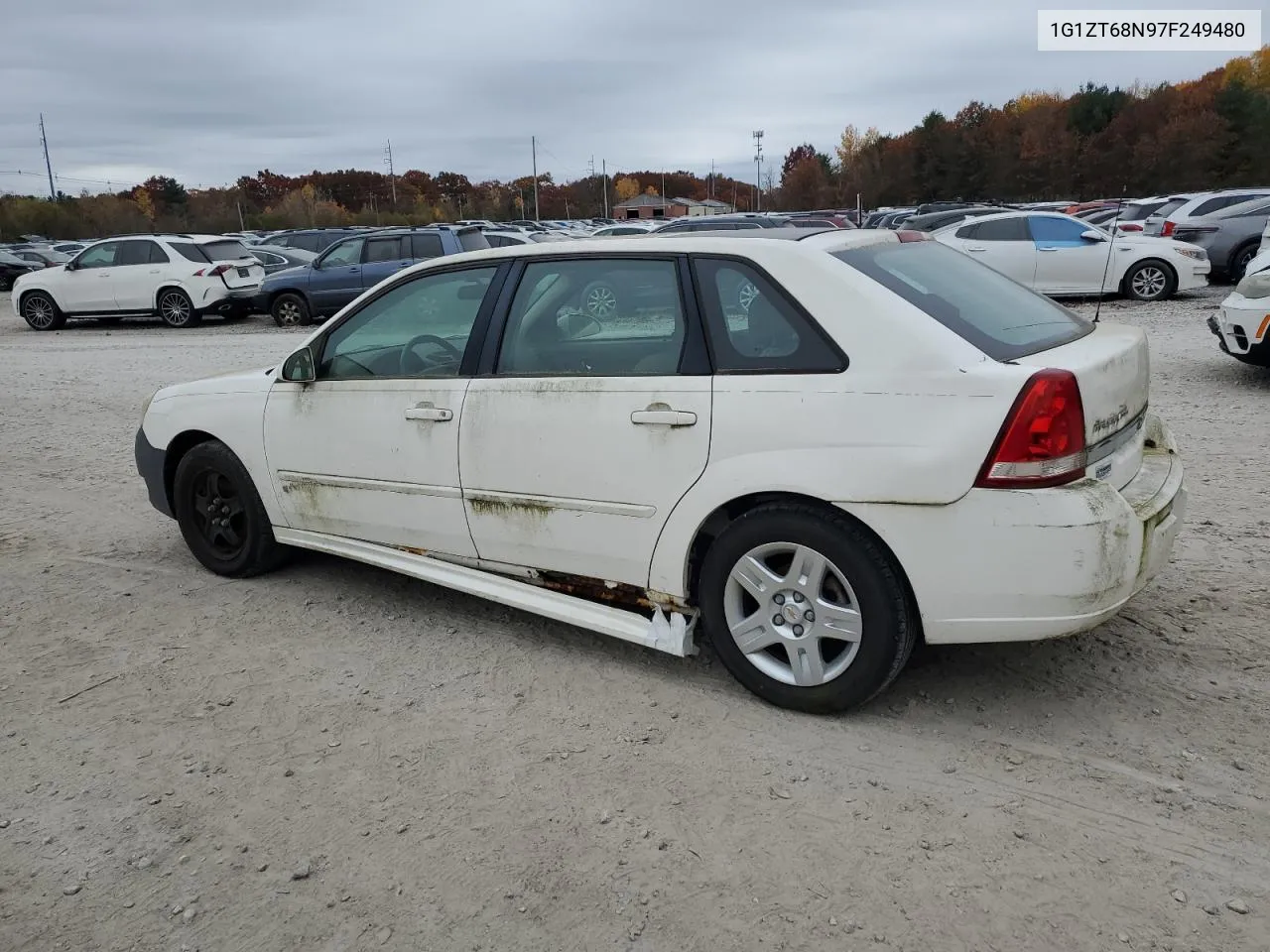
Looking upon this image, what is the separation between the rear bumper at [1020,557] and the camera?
304cm

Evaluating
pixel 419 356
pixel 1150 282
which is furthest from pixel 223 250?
pixel 419 356

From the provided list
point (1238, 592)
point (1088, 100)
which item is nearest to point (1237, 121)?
point (1088, 100)

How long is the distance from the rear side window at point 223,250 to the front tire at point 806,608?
17487 mm

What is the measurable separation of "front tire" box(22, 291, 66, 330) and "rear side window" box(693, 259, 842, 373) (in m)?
19.4

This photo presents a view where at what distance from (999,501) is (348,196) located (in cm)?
10343

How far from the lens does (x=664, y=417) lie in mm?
3557

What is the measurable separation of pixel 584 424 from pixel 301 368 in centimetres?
165

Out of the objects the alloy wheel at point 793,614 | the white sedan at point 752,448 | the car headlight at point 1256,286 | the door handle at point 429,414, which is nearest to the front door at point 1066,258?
the car headlight at point 1256,286

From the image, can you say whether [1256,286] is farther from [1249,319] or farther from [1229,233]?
[1229,233]

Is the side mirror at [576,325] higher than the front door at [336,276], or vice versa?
the front door at [336,276]

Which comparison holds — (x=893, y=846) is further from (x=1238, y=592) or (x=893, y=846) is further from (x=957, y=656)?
(x=1238, y=592)

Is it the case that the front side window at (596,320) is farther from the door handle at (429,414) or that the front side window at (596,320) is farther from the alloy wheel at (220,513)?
the alloy wheel at (220,513)

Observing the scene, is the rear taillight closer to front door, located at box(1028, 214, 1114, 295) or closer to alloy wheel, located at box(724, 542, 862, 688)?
alloy wheel, located at box(724, 542, 862, 688)

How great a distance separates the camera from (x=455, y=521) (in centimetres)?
423
